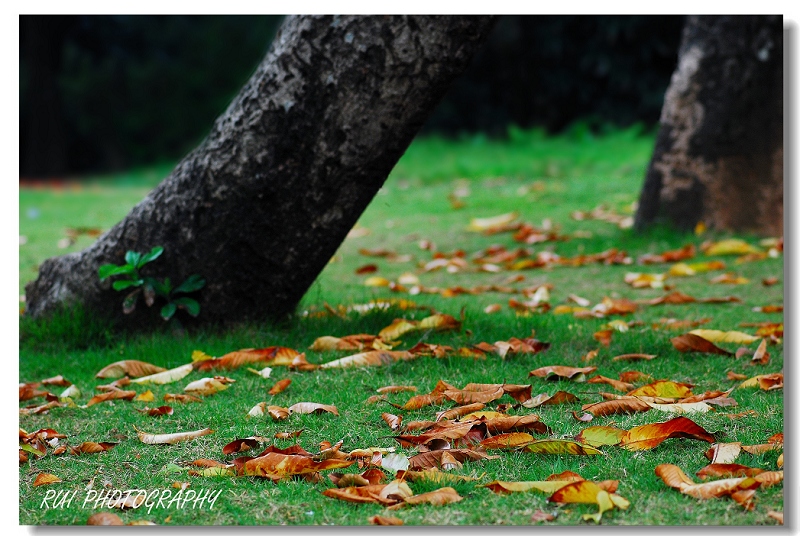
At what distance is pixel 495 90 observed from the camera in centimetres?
1684

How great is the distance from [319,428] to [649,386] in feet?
3.50

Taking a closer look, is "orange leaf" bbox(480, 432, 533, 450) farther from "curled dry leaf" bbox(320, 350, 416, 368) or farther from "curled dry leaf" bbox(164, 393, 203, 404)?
"curled dry leaf" bbox(164, 393, 203, 404)

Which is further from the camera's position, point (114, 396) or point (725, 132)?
point (725, 132)

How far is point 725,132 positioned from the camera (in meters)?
6.00

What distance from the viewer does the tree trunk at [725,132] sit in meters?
5.91

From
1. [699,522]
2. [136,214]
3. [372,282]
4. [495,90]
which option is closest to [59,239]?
[372,282]

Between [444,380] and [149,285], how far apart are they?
4.40 ft

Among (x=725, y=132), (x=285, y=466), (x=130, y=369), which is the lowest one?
(x=130, y=369)

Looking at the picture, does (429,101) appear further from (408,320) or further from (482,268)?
(482,268)

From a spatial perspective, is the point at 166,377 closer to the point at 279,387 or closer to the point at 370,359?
the point at 279,387

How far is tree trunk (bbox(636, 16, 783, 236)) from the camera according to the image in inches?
233

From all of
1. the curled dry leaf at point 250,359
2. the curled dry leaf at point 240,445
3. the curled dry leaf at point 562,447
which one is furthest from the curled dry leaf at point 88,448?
the curled dry leaf at point 562,447

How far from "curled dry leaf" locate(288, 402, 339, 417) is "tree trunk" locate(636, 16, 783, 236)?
4.22 m

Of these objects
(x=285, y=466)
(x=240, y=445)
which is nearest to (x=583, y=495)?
(x=285, y=466)
